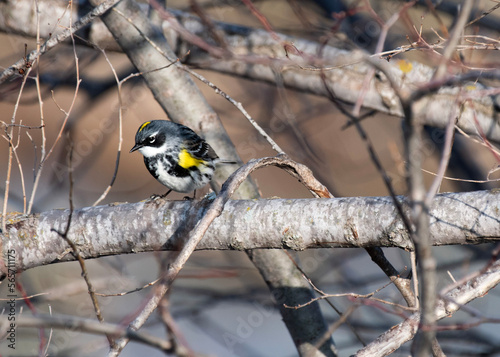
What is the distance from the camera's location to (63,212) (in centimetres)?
351

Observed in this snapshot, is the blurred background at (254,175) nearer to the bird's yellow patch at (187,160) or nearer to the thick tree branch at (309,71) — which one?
the thick tree branch at (309,71)

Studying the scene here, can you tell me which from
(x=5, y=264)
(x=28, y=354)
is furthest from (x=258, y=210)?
(x=28, y=354)

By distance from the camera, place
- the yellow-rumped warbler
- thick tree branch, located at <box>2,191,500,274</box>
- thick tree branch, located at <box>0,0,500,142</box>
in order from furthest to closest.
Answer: thick tree branch, located at <box>0,0,500,142</box>, the yellow-rumped warbler, thick tree branch, located at <box>2,191,500,274</box>

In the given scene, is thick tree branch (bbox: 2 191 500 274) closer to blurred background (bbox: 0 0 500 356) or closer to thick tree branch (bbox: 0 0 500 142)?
thick tree branch (bbox: 0 0 500 142)

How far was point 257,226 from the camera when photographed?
3.04 meters

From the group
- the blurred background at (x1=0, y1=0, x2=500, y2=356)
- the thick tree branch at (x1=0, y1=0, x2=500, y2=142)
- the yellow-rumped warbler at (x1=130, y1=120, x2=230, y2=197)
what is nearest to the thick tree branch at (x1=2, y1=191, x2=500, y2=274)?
the yellow-rumped warbler at (x1=130, y1=120, x2=230, y2=197)

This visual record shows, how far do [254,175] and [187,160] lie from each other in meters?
4.52

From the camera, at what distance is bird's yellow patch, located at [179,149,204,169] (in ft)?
14.7

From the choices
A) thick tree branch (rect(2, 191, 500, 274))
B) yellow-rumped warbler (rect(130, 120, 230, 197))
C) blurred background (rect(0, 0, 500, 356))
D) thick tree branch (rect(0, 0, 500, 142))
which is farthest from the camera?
blurred background (rect(0, 0, 500, 356))

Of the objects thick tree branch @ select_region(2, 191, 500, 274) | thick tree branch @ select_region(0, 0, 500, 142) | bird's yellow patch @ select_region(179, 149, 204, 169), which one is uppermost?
thick tree branch @ select_region(0, 0, 500, 142)

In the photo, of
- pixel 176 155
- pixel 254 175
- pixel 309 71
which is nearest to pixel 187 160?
pixel 176 155

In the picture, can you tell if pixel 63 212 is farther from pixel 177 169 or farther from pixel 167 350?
pixel 167 350

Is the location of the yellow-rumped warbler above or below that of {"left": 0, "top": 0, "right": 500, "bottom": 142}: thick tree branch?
below

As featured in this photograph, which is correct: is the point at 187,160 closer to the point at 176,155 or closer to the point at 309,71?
the point at 176,155
